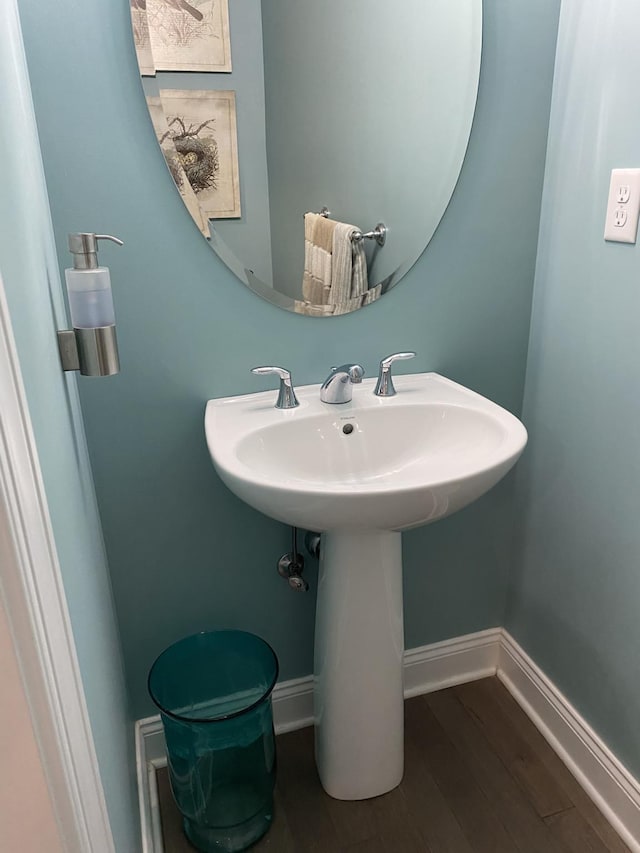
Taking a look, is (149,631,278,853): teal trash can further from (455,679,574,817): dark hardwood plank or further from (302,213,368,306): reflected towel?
(302,213,368,306): reflected towel

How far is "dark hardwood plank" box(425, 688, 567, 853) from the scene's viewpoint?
1356 millimetres

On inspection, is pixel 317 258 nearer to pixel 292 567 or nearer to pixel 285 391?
pixel 285 391

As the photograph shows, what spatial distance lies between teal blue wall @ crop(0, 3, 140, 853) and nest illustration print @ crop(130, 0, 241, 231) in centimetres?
20

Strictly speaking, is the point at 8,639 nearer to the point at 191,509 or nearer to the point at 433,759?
the point at 191,509

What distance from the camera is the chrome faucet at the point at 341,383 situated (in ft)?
4.17

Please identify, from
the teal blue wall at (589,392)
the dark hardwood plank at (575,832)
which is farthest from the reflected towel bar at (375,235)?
the dark hardwood plank at (575,832)

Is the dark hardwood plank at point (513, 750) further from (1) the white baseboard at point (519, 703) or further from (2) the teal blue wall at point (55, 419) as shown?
(2) the teal blue wall at point (55, 419)

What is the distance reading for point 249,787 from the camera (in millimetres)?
1390

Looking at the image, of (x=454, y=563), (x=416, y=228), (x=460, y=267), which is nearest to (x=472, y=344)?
(x=460, y=267)

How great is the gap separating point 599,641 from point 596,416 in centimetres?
49

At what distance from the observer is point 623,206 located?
3.88 ft

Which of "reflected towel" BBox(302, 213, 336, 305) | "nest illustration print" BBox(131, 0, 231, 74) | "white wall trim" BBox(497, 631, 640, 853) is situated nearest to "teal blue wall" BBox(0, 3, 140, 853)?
"nest illustration print" BBox(131, 0, 231, 74)

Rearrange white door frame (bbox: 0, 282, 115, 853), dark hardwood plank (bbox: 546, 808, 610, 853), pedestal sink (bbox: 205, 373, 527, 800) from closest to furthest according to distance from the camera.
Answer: white door frame (bbox: 0, 282, 115, 853), pedestal sink (bbox: 205, 373, 527, 800), dark hardwood plank (bbox: 546, 808, 610, 853)

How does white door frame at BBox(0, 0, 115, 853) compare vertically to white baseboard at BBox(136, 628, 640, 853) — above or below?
above
